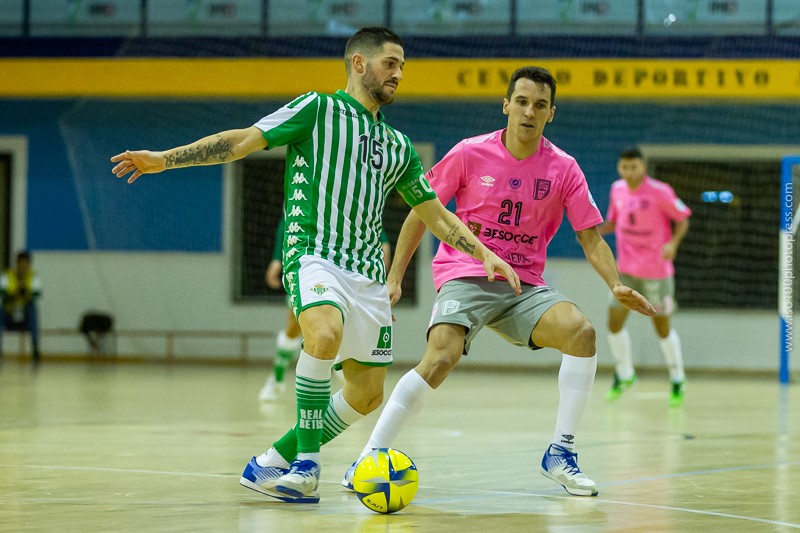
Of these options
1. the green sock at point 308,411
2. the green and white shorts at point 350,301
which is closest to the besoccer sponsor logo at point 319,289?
the green and white shorts at point 350,301

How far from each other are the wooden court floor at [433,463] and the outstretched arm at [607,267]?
0.87 m

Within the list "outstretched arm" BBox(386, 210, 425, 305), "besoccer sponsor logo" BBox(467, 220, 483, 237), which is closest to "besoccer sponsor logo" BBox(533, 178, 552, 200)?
"besoccer sponsor logo" BBox(467, 220, 483, 237)

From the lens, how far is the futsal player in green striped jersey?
500cm

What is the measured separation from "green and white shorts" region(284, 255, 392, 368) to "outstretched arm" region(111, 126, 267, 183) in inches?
20.5

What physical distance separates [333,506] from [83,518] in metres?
1.02

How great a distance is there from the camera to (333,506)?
16.8 ft

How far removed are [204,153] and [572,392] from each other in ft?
6.67

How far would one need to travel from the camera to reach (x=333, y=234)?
5176 millimetres

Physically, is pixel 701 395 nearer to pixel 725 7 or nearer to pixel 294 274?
pixel 725 7

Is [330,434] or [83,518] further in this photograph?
[330,434]

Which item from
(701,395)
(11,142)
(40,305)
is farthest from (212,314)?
(701,395)

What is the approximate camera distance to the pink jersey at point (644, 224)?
12070 millimetres

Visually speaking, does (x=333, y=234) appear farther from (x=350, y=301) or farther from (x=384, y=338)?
(x=384, y=338)

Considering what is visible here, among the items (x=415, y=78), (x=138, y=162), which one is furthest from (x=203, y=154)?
(x=415, y=78)
